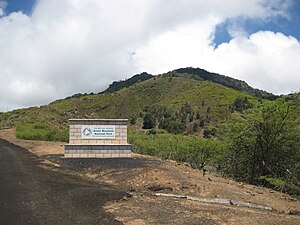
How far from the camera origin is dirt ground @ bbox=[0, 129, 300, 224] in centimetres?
761

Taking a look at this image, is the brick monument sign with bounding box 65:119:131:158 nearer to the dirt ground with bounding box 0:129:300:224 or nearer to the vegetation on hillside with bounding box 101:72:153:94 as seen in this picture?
the dirt ground with bounding box 0:129:300:224

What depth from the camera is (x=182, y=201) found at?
929cm

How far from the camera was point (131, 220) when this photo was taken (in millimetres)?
7301

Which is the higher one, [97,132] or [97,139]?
[97,132]

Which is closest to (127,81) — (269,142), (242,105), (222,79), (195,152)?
(222,79)

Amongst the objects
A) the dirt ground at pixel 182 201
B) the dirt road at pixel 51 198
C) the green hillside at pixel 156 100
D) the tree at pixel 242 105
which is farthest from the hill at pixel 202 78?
the dirt road at pixel 51 198

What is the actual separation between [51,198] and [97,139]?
956cm

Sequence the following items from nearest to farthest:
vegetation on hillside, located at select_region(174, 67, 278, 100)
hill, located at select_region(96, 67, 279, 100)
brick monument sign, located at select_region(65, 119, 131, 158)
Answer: brick monument sign, located at select_region(65, 119, 131, 158)
vegetation on hillside, located at select_region(174, 67, 278, 100)
hill, located at select_region(96, 67, 279, 100)

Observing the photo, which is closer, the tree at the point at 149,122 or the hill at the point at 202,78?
the tree at the point at 149,122

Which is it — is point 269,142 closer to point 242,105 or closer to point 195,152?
point 195,152

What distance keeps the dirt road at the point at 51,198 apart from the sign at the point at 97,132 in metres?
5.05

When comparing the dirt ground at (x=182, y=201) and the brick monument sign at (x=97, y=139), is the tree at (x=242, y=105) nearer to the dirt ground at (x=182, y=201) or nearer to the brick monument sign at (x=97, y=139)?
the brick monument sign at (x=97, y=139)

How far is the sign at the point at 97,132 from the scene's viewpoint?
18438 mm

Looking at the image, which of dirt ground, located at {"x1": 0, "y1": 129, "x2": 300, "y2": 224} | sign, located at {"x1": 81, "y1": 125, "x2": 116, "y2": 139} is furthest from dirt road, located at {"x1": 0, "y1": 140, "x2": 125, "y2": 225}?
sign, located at {"x1": 81, "y1": 125, "x2": 116, "y2": 139}
